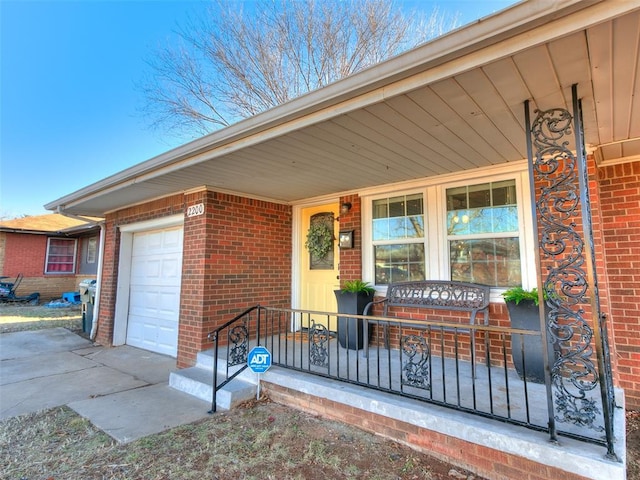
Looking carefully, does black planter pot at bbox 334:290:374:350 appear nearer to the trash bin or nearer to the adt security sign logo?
the adt security sign logo

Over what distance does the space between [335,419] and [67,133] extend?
16081mm

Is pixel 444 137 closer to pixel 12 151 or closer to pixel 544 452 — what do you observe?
pixel 544 452

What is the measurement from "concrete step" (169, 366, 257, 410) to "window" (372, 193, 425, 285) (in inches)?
84.0

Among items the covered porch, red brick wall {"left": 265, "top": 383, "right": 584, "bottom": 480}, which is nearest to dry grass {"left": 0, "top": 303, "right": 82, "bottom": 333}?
→ the covered porch

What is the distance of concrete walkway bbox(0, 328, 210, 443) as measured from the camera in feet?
10.4

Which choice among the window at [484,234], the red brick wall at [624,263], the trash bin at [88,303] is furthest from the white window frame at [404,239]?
the trash bin at [88,303]

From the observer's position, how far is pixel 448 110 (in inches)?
92.1

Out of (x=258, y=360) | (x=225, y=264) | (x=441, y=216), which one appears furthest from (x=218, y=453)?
(x=441, y=216)

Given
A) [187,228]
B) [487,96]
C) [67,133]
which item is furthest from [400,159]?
[67,133]

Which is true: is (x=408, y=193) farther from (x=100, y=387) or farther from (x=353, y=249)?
(x=100, y=387)

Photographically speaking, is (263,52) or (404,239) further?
(263,52)

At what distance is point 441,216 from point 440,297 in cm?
97

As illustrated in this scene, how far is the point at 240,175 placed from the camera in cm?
401

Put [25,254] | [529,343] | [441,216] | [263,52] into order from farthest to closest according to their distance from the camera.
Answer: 1. [25,254]
2. [263,52]
3. [441,216]
4. [529,343]
